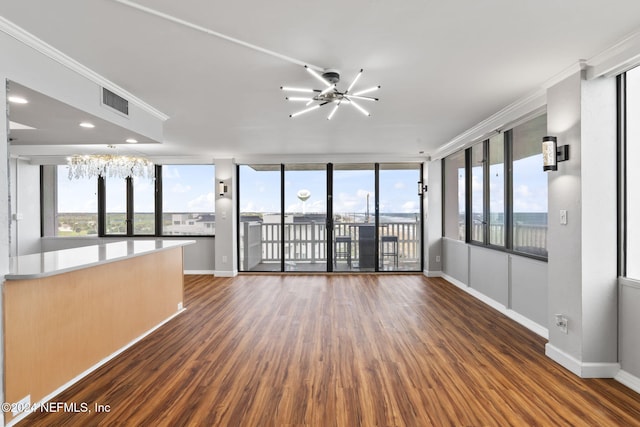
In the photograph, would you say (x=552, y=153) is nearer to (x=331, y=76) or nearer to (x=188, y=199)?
(x=331, y=76)

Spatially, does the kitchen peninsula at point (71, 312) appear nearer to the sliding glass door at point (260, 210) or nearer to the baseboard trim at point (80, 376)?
the baseboard trim at point (80, 376)

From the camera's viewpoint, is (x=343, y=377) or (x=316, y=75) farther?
(x=343, y=377)

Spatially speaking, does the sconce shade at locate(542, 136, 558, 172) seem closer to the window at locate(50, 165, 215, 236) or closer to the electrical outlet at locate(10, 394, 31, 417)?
the electrical outlet at locate(10, 394, 31, 417)

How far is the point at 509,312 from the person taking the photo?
4000mm

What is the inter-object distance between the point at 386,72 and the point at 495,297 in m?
3.39

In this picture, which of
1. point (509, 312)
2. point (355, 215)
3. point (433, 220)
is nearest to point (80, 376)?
point (509, 312)

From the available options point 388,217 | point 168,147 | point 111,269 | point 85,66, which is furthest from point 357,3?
point 388,217

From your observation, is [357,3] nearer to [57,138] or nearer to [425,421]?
[425,421]

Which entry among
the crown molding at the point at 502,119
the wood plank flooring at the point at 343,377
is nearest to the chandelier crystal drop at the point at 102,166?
the wood plank flooring at the point at 343,377

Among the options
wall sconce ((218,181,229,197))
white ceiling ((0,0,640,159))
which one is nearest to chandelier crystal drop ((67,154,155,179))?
white ceiling ((0,0,640,159))

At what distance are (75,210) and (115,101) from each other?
508 cm

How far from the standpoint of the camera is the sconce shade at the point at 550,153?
9.16 ft

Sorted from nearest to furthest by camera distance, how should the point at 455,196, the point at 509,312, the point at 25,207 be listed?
the point at 509,312
the point at 455,196
the point at 25,207

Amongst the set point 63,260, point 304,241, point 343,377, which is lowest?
point 343,377
